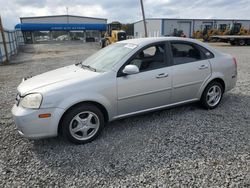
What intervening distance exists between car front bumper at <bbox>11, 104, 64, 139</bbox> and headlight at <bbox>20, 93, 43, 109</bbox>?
0.06 m

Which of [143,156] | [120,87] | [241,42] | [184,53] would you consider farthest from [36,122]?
[241,42]

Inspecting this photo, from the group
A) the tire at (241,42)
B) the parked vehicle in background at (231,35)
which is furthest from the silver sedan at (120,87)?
the tire at (241,42)

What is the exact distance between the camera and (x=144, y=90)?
3.57 metres

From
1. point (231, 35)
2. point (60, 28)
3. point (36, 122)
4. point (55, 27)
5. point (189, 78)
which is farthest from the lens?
point (60, 28)

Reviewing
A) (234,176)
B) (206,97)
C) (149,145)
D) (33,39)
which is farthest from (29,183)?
(33,39)

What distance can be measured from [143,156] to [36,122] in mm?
1551

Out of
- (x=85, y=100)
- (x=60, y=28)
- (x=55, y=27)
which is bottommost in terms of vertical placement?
(x=85, y=100)

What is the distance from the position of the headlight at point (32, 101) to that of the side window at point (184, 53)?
2420mm

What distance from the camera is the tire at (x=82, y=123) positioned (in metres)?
3.10

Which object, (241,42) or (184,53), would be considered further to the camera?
(241,42)

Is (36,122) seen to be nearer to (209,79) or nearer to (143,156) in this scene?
(143,156)

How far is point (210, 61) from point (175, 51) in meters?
0.83

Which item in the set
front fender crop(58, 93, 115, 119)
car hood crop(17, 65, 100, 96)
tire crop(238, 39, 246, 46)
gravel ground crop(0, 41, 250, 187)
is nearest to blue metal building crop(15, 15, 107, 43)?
tire crop(238, 39, 246, 46)

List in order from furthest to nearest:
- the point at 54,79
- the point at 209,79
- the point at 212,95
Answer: the point at 212,95 < the point at 209,79 < the point at 54,79
